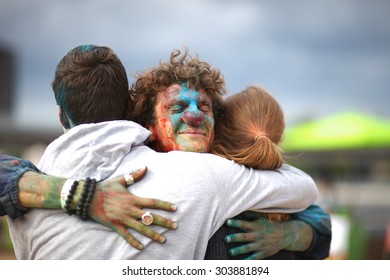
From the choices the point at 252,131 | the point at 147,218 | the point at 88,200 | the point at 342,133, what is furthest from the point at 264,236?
the point at 342,133

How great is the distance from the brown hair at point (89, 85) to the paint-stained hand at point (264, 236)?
0.64m

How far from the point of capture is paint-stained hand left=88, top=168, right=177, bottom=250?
1978mm

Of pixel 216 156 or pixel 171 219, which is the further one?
pixel 216 156

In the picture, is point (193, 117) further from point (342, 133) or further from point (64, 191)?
point (342, 133)

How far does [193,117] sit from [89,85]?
0.43m

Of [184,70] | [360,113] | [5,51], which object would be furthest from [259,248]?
[360,113]

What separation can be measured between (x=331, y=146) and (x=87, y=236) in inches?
587

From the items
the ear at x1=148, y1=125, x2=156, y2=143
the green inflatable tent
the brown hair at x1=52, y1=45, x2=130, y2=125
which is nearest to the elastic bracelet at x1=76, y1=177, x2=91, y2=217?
the brown hair at x1=52, y1=45, x2=130, y2=125

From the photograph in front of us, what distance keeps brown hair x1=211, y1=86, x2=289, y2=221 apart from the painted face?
0.10 m

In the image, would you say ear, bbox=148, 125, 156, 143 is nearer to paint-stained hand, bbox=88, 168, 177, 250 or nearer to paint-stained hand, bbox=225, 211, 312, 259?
paint-stained hand, bbox=88, 168, 177, 250

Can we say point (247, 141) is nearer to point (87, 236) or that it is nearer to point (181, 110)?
point (181, 110)

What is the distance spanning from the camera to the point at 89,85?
2098 millimetres

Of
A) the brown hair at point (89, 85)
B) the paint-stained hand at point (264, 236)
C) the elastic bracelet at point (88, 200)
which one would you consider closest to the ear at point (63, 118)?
the brown hair at point (89, 85)
